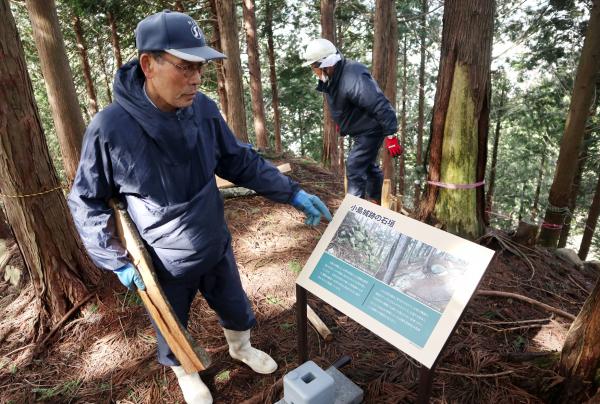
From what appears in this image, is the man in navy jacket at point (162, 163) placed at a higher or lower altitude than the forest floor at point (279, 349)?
higher

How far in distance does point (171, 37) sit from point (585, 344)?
8.83ft

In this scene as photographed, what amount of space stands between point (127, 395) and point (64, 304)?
1297 millimetres

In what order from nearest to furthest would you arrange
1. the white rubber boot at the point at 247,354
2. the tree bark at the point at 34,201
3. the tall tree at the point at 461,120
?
the white rubber boot at the point at 247,354 → the tree bark at the point at 34,201 → the tall tree at the point at 461,120

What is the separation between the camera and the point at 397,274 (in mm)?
1830

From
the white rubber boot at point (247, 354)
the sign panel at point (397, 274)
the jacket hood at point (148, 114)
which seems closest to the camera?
the sign panel at point (397, 274)

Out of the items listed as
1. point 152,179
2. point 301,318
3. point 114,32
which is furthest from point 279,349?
point 114,32

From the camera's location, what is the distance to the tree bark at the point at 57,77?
6.26 metres

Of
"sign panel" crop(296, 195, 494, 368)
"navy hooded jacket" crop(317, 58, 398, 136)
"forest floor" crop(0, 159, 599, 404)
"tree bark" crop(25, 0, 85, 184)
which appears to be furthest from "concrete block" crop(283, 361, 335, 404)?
"tree bark" crop(25, 0, 85, 184)

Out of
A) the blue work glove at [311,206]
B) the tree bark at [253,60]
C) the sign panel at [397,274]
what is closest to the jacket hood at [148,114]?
the blue work glove at [311,206]

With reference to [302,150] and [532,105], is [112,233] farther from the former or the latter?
[302,150]

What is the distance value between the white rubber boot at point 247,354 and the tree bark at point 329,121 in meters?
6.61

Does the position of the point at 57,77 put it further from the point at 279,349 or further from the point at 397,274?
the point at 397,274

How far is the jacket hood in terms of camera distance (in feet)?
6.14

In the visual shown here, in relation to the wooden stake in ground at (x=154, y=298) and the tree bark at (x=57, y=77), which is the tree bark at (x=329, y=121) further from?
the wooden stake in ground at (x=154, y=298)
